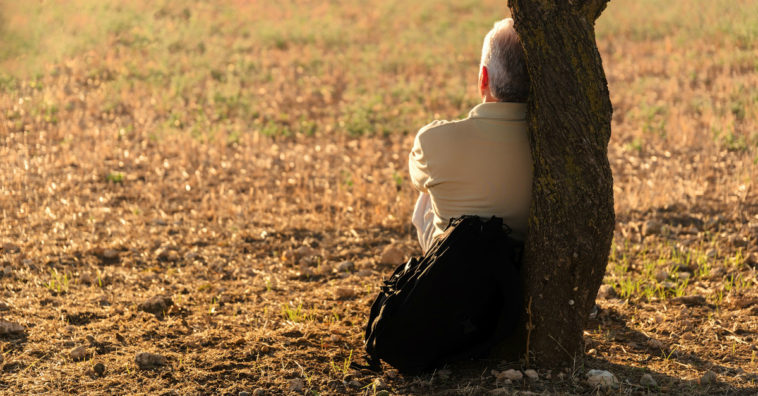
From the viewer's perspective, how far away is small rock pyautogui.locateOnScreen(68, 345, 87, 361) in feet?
13.2

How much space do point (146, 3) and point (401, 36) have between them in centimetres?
515

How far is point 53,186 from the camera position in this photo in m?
7.03

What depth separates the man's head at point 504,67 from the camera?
370 centimetres

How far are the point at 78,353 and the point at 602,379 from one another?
253cm

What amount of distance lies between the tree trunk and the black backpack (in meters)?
0.17

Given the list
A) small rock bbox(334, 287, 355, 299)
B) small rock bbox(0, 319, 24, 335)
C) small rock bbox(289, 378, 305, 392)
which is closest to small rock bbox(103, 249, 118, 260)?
small rock bbox(0, 319, 24, 335)

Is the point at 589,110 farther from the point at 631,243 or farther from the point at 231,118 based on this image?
the point at 231,118

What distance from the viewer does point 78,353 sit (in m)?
4.03

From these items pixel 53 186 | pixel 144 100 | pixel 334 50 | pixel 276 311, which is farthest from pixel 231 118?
pixel 276 311

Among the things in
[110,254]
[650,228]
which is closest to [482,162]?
[650,228]

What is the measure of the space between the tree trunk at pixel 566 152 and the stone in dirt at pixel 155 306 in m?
2.26

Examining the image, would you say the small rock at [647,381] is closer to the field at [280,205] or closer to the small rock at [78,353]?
the field at [280,205]

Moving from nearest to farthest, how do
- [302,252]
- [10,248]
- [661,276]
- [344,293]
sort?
[344,293], [661,276], [10,248], [302,252]

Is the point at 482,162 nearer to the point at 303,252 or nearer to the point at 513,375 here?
the point at 513,375
